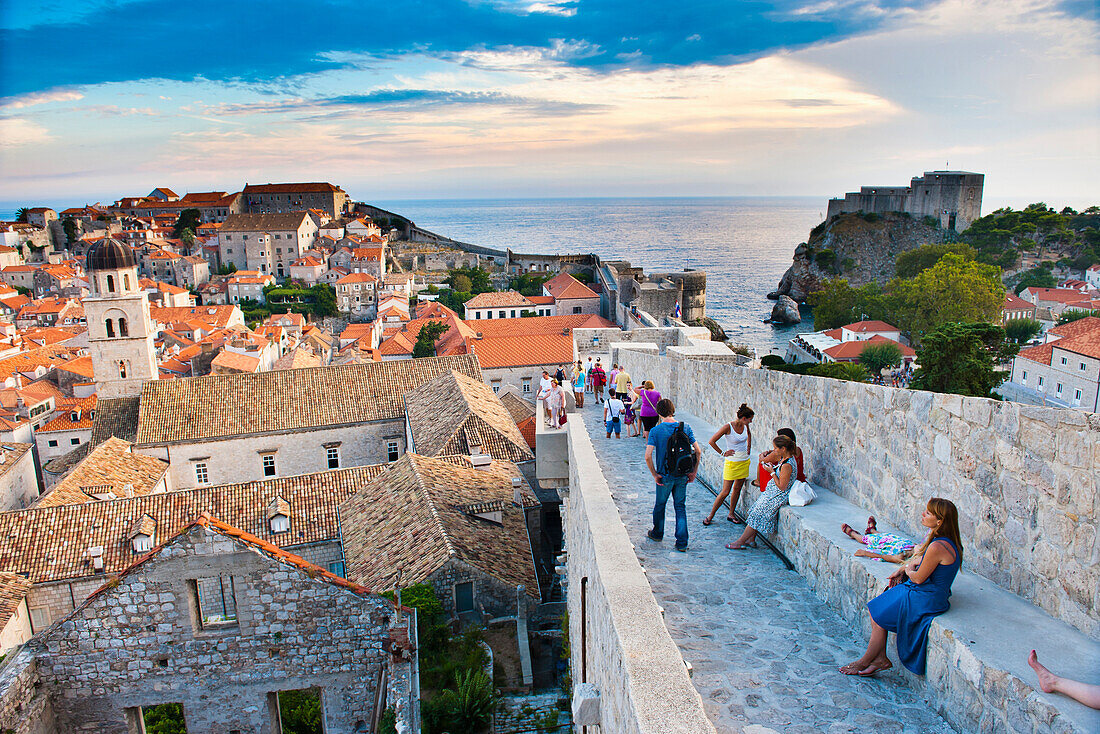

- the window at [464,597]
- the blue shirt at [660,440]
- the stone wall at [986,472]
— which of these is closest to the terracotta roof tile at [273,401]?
the window at [464,597]

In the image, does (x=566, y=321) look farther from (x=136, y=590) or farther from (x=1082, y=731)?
(x=1082, y=731)

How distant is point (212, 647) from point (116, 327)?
28.9 metres

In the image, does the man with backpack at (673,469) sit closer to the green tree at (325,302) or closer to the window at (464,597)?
the window at (464,597)

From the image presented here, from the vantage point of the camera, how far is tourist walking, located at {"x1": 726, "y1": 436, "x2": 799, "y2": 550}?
5812 mm

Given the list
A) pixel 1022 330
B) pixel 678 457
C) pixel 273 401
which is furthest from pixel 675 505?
pixel 1022 330

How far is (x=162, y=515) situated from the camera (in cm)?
1680

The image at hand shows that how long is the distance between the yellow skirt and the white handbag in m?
0.87

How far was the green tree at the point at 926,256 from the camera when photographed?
65562mm

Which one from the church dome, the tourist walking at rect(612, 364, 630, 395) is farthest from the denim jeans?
the church dome

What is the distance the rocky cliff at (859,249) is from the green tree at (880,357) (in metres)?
36.6

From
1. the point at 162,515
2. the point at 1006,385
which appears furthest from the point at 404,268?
the point at 162,515

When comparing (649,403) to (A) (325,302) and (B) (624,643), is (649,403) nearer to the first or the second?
(B) (624,643)

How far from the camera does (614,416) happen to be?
9.76m

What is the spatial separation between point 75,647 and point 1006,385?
4366cm
